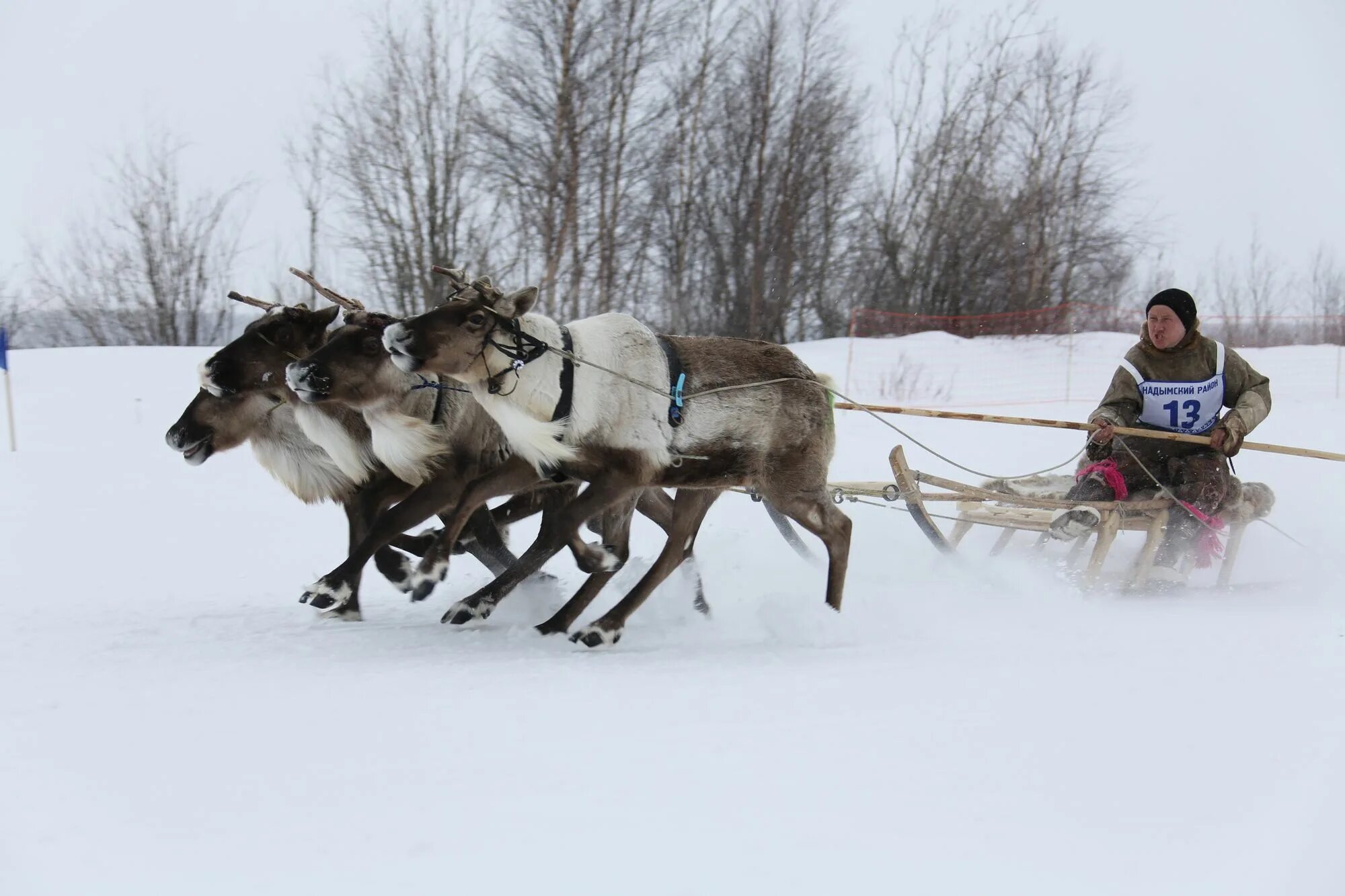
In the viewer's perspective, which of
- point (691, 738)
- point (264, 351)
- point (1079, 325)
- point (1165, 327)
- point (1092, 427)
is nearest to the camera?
point (691, 738)

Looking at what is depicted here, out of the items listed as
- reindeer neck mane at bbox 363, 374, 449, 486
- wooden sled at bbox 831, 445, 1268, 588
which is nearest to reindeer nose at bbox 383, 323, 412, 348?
reindeer neck mane at bbox 363, 374, 449, 486

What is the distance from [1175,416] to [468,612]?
4465 millimetres

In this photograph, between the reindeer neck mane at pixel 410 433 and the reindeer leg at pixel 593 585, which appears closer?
the reindeer neck mane at pixel 410 433

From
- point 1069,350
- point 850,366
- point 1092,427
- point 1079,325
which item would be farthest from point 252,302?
point 1079,325

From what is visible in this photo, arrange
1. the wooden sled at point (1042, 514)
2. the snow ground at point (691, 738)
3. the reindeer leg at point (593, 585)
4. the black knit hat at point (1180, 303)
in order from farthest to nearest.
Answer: the black knit hat at point (1180, 303) → the wooden sled at point (1042, 514) → the reindeer leg at point (593, 585) → the snow ground at point (691, 738)

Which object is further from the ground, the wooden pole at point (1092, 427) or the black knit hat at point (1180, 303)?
the black knit hat at point (1180, 303)

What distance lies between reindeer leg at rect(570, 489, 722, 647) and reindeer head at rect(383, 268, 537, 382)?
1273 mm

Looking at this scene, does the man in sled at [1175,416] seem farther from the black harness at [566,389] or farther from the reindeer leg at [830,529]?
the black harness at [566,389]

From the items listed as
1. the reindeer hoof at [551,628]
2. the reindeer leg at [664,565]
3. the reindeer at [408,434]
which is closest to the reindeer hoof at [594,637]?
the reindeer leg at [664,565]

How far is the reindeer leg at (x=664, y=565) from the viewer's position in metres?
5.30

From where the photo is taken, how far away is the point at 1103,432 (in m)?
6.68

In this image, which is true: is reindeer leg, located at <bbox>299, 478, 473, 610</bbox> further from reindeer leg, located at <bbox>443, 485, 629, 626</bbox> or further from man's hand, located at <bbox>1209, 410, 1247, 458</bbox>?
man's hand, located at <bbox>1209, 410, 1247, 458</bbox>

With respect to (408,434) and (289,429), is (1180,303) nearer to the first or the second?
(408,434)

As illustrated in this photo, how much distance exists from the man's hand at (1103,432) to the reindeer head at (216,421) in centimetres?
458
